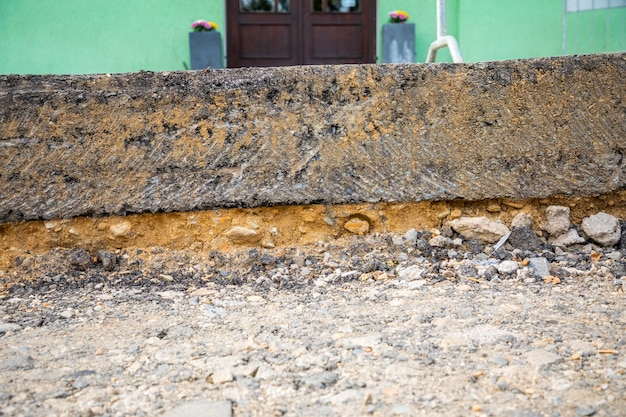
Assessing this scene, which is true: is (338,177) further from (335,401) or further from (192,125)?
(335,401)

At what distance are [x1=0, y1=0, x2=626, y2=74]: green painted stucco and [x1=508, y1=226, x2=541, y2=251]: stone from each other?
3578 millimetres

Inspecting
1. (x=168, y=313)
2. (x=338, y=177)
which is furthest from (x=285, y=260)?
(x=168, y=313)

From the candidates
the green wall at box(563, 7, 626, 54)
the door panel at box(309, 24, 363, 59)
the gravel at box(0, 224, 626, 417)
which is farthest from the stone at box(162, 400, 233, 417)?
the door panel at box(309, 24, 363, 59)

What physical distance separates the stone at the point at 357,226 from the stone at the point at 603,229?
2.53ft

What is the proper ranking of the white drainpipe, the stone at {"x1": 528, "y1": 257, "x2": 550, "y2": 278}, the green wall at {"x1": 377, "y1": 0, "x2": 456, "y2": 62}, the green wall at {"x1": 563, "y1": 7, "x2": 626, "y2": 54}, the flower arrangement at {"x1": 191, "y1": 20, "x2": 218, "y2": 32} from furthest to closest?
1. the green wall at {"x1": 377, "y1": 0, "x2": 456, "y2": 62}
2. the flower arrangement at {"x1": 191, "y1": 20, "x2": 218, "y2": 32}
3. the green wall at {"x1": 563, "y1": 7, "x2": 626, "y2": 54}
4. the white drainpipe
5. the stone at {"x1": 528, "y1": 257, "x2": 550, "y2": 278}

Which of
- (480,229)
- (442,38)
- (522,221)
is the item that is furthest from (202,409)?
(442,38)

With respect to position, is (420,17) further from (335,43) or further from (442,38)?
(442,38)

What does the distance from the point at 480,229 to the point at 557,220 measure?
0.93 ft

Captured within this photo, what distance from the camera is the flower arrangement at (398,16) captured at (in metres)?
5.52

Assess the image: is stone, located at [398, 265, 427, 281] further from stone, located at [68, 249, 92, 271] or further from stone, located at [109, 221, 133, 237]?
stone, located at [68, 249, 92, 271]

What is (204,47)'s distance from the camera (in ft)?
17.7

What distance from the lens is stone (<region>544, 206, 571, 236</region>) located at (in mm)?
2223

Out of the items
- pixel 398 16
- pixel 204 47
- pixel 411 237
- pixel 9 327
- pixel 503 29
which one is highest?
pixel 398 16

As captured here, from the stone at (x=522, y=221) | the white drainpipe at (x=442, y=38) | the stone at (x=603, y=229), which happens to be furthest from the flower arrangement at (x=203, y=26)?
the stone at (x=603, y=229)
